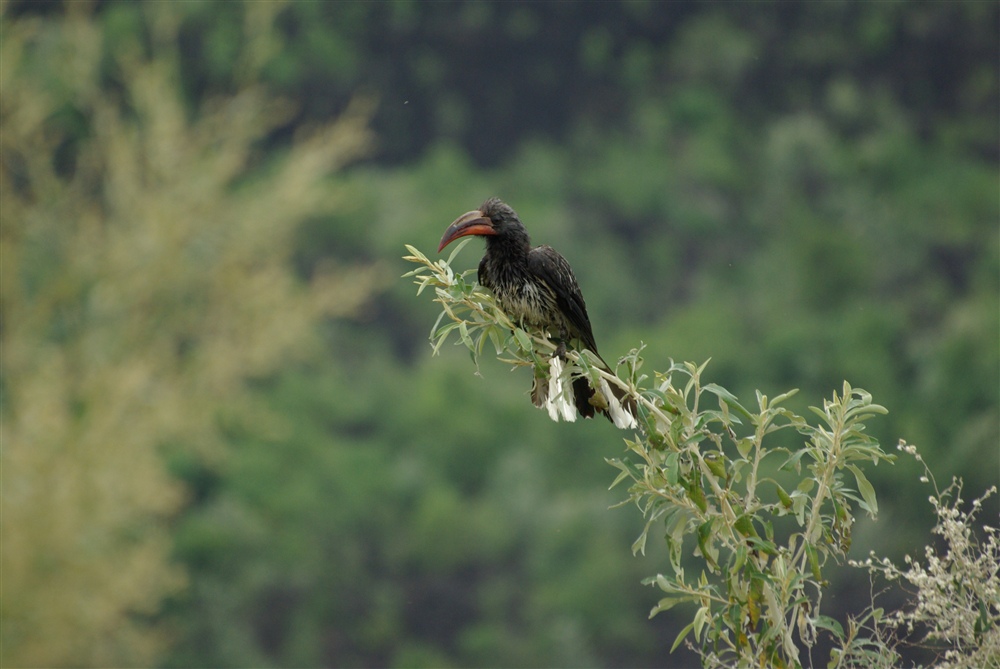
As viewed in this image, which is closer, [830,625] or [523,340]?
[830,625]

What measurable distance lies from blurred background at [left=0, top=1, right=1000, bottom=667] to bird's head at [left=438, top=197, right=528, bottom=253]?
492cm

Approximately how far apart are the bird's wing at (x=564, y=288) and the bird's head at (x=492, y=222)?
0.27 feet

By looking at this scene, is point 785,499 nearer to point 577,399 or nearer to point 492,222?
point 577,399

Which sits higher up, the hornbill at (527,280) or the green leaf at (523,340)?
the hornbill at (527,280)

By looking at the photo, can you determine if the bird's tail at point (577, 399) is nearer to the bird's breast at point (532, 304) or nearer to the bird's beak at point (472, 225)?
the bird's breast at point (532, 304)

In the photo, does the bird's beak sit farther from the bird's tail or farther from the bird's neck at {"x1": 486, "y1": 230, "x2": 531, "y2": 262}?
the bird's tail

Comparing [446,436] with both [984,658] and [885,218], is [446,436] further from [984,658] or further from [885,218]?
[984,658]

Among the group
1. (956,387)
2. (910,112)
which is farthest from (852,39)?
(956,387)

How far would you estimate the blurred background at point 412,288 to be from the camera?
8805mm

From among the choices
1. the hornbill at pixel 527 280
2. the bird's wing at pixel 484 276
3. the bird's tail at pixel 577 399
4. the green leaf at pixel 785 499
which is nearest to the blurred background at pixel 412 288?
the bird's wing at pixel 484 276

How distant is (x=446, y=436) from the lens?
12.9 meters

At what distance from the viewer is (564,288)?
2.97 metres

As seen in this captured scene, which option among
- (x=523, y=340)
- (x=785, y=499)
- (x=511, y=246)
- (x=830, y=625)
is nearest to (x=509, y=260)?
(x=511, y=246)

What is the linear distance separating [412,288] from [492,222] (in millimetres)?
9909
